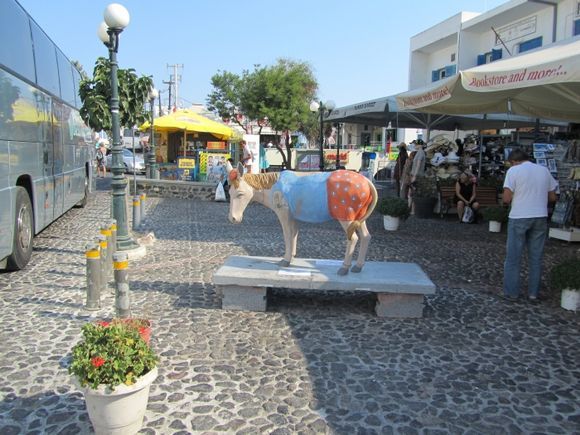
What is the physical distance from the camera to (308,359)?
431cm

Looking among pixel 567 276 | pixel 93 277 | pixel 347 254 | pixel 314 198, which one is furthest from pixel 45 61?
pixel 567 276

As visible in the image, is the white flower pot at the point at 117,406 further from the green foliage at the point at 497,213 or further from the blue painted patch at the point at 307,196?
the green foliage at the point at 497,213

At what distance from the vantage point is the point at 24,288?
20.3ft

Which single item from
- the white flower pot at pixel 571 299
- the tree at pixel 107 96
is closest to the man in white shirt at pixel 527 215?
the white flower pot at pixel 571 299

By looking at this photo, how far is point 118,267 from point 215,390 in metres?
1.86

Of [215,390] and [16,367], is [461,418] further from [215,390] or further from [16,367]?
[16,367]

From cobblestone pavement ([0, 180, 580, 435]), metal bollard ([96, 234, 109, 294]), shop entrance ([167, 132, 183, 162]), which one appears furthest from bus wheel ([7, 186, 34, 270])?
shop entrance ([167, 132, 183, 162])

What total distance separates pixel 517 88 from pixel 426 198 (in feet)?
20.6

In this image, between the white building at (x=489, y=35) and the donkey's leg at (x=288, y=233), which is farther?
the white building at (x=489, y=35)

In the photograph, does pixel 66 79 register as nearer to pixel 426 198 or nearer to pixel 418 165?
pixel 418 165

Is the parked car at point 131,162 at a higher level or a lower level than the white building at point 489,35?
lower

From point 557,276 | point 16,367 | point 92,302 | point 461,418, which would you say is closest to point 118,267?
point 92,302

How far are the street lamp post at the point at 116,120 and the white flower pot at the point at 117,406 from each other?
205 inches

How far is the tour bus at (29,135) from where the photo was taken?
247 inches
